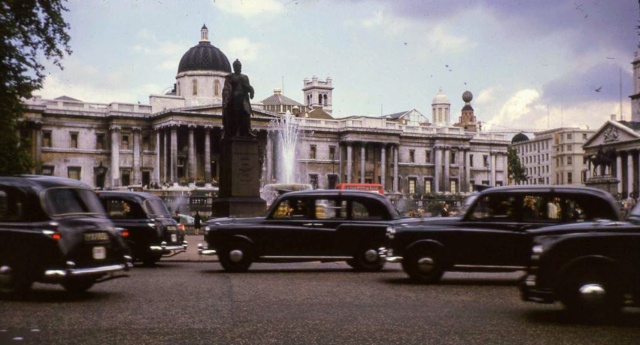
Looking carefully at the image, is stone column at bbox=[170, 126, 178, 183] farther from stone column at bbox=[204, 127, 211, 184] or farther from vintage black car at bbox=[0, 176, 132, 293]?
vintage black car at bbox=[0, 176, 132, 293]

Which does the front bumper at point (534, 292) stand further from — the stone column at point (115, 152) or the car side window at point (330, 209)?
the stone column at point (115, 152)

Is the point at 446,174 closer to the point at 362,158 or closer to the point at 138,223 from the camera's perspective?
the point at 362,158

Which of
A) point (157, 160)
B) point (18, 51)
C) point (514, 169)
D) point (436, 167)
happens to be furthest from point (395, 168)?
point (18, 51)

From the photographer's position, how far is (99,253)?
1294 cm

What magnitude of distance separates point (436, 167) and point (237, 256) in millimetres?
96054

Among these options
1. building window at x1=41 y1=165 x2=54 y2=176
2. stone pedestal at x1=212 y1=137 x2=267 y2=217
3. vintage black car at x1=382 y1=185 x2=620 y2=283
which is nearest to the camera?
vintage black car at x1=382 y1=185 x2=620 y2=283

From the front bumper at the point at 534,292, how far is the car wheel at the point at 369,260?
8.04 meters

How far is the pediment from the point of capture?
117188 mm

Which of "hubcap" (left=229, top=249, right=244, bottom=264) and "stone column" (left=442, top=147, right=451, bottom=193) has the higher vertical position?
"stone column" (left=442, top=147, right=451, bottom=193)

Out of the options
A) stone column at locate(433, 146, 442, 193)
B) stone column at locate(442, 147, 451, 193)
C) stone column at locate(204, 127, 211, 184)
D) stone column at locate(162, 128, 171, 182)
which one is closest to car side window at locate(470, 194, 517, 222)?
stone column at locate(204, 127, 211, 184)

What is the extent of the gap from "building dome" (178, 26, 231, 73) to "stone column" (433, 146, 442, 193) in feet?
94.5

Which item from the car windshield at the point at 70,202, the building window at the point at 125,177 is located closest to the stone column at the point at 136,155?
the building window at the point at 125,177

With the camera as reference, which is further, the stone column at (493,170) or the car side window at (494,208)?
the stone column at (493,170)

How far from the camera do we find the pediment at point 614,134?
117 metres
